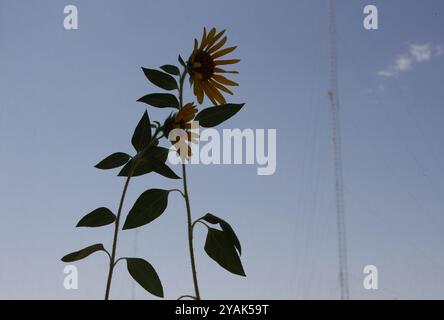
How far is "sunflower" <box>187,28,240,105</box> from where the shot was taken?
0.70 meters

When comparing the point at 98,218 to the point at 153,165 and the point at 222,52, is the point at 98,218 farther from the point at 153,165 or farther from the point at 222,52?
the point at 222,52

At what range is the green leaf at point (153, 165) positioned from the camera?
0.63 meters

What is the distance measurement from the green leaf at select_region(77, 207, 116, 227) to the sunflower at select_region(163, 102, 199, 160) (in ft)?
0.38

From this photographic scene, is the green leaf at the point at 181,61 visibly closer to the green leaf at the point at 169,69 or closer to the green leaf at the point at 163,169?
the green leaf at the point at 169,69

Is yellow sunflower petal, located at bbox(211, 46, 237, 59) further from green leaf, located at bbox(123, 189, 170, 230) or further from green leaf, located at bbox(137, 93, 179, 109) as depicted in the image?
green leaf, located at bbox(123, 189, 170, 230)

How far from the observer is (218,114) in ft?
2.19

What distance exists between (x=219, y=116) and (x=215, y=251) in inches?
6.6

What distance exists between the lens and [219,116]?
0.67 metres

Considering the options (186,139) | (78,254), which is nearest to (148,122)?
(186,139)

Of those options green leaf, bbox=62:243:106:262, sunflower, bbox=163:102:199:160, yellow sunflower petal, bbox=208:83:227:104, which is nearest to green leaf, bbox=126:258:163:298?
green leaf, bbox=62:243:106:262

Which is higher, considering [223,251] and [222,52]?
[222,52]

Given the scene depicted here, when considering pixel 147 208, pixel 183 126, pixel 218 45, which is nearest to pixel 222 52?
pixel 218 45

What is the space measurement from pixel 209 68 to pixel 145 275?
28 centimetres
